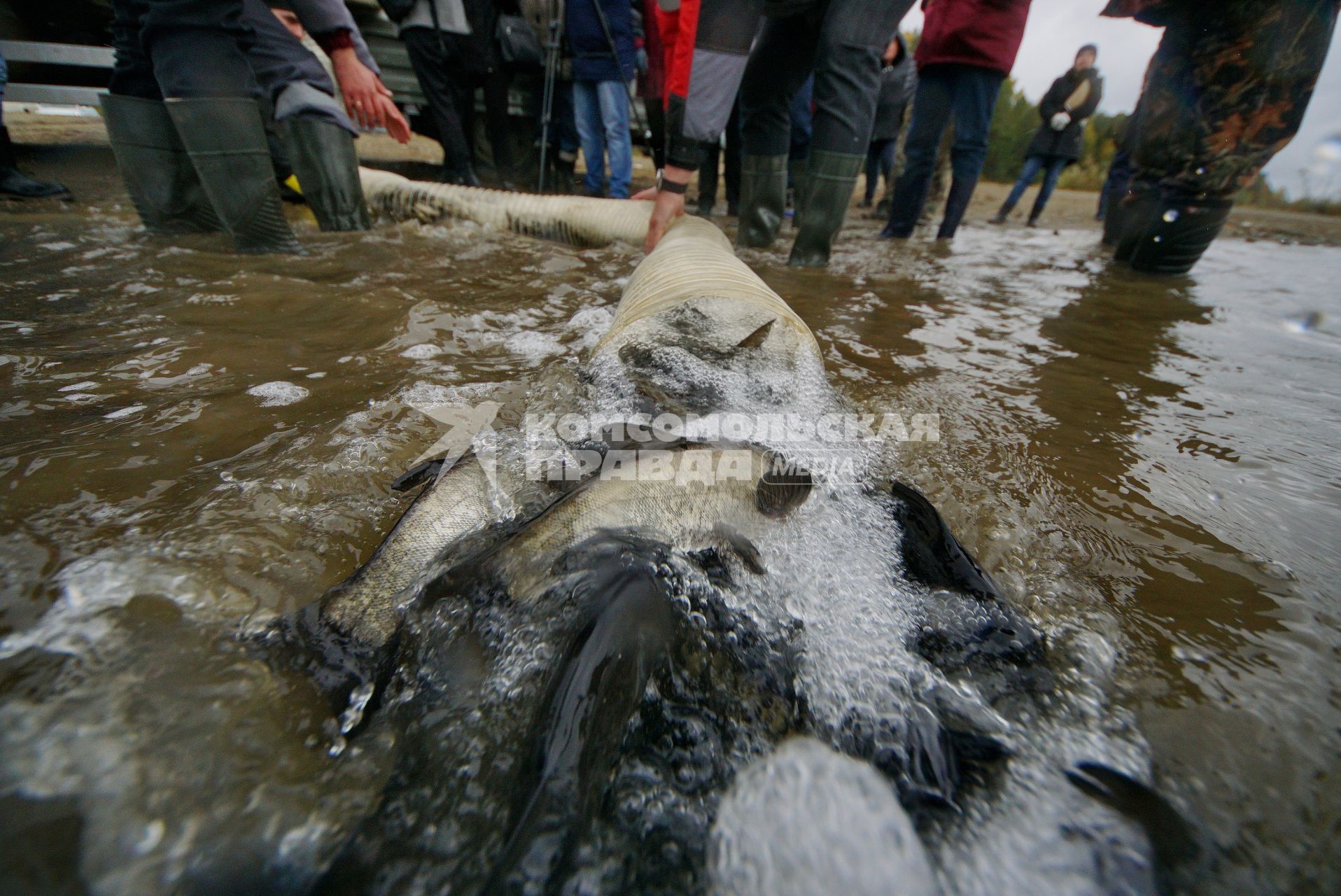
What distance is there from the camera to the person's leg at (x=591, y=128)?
183 inches

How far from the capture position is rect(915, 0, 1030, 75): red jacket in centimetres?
320

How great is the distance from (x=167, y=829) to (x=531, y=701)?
36cm

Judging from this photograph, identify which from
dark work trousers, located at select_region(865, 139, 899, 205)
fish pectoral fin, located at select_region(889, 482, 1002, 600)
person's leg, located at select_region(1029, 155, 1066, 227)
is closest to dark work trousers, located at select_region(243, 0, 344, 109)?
fish pectoral fin, located at select_region(889, 482, 1002, 600)

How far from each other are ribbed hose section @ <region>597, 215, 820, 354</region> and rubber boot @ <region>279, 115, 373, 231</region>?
2042mm

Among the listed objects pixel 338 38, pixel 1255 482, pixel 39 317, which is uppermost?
pixel 338 38

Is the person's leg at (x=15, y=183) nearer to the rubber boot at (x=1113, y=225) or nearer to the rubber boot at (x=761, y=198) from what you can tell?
the rubber boot at (x=761, y=198)

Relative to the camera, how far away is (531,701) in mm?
642

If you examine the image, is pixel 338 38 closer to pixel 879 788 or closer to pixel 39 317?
pixel 39 317

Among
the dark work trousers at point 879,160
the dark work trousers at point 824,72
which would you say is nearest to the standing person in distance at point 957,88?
the dark work trousers at point 824,72

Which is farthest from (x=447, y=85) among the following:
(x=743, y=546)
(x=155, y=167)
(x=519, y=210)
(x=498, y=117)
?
(x=743, y=546)

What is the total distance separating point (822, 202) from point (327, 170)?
2.71 metres

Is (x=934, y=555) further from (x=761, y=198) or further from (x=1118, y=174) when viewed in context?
(x=1118, y=174)

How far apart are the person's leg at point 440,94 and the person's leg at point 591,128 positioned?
1.04 meters

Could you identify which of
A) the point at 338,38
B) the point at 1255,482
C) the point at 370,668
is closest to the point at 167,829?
the point at 370,668
